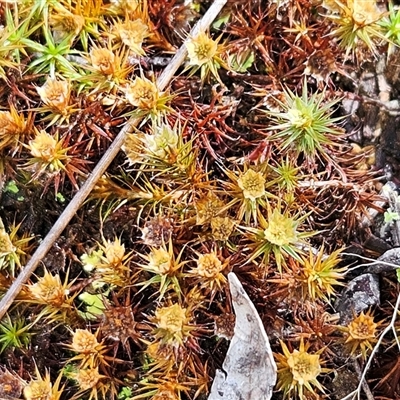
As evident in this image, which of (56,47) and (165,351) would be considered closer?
(165,351)

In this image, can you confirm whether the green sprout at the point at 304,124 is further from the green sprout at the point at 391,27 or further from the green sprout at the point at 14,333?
the green sprout at the point at 14,333

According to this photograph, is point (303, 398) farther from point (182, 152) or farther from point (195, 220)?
point (182, 152)

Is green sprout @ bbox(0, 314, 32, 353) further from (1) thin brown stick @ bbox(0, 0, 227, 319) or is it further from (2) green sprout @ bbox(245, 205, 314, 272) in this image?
(2) green sprout @ bbox(245, 205, 314, 272)

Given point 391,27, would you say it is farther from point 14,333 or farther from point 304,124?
point 14,333

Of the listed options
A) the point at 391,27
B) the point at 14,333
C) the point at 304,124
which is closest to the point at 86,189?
the point at 14,333

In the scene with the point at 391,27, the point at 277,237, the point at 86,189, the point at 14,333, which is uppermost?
the point at 391,27

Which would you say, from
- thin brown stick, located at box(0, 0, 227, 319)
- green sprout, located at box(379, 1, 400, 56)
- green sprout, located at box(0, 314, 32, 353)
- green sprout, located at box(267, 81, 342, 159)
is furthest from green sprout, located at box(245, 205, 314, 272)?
green sprout, located at box(0, 314, 32, 353)

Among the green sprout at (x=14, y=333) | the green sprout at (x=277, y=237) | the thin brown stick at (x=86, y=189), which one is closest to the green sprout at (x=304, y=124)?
the green sprout at (x=277, y=237)

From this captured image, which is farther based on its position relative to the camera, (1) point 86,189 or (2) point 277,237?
(1) point 86,189

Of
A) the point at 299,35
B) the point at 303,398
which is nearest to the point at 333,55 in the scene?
the point at 299,35
